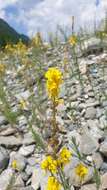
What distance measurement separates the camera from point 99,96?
633 cm

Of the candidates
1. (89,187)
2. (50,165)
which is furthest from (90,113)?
(50,165)

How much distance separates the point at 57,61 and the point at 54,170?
6.37 m

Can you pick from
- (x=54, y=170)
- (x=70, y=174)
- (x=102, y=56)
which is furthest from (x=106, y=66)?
(x=54, y=170)

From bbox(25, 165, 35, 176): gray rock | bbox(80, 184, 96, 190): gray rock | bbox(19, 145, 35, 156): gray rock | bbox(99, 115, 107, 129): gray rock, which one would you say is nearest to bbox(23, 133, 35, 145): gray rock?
bbox(19, 145, 35, 156): gray rock

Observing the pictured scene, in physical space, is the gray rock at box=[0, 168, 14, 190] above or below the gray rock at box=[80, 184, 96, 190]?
below

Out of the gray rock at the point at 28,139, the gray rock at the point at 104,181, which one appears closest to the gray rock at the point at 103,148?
the gray rock at the point at 104,181

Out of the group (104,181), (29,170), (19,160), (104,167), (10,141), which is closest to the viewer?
(104,181)

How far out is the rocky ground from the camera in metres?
4.60

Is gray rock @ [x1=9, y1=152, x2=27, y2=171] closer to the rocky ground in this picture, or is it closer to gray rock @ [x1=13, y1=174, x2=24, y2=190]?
the rocky ground

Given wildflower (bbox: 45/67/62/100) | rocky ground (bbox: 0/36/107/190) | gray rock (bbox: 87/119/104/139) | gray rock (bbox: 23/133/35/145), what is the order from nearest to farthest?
wildflower (bbox: 45/67/62/100), rocky ground (bbox: 0/36/107/190), gray rock (bbox: 87/119/104/139), gray rock (bbox: 23/133/35/145)

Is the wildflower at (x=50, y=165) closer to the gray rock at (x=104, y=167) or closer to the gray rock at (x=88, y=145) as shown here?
the gray rock at (x=104, y=167)

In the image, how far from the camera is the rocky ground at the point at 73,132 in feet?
15.1

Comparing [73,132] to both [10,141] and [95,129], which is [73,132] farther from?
[10,141]

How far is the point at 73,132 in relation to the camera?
5418mm
